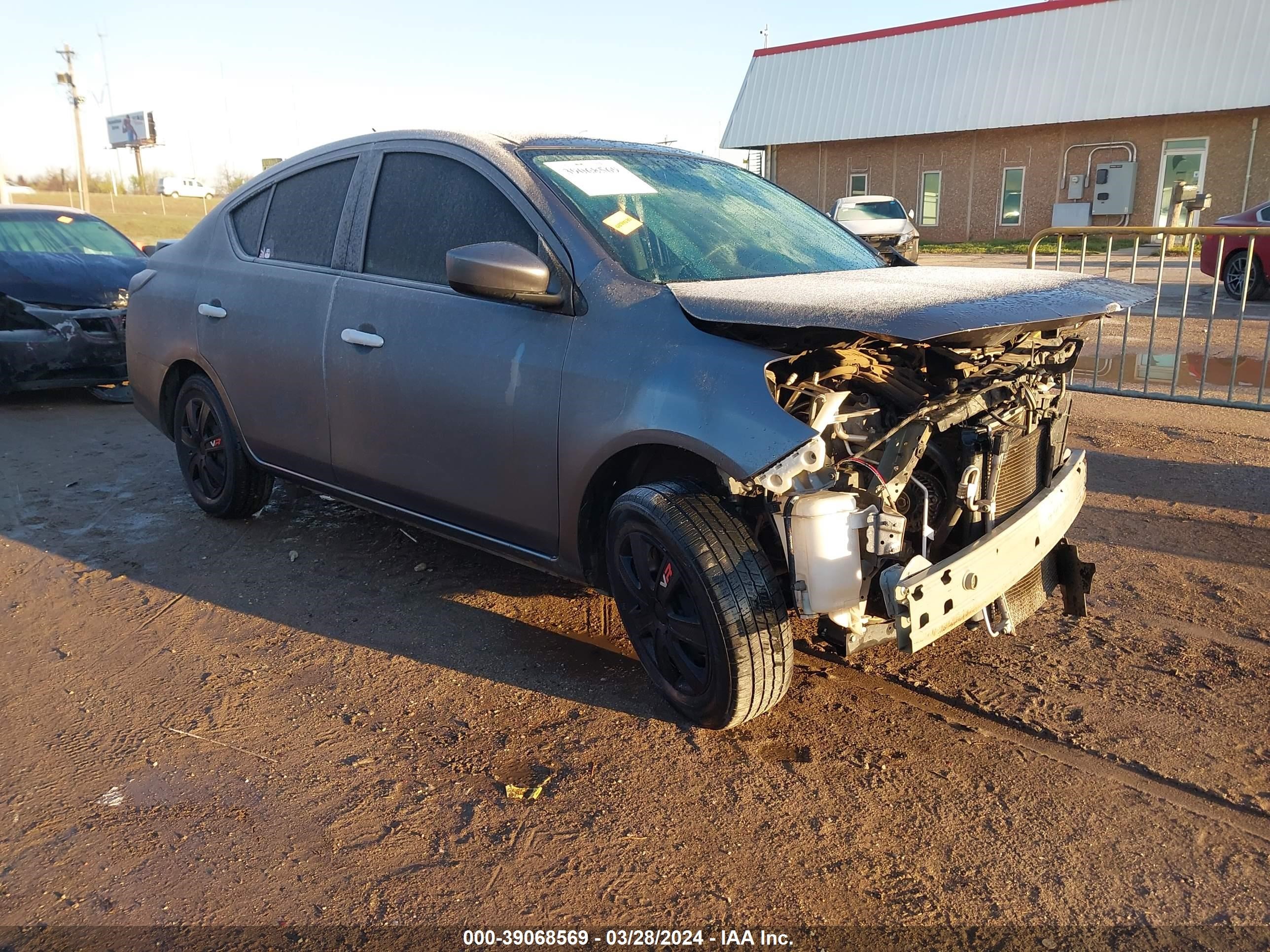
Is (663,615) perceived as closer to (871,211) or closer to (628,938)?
(628,938)

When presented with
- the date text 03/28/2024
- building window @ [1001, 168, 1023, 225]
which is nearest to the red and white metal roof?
building window @ [1001, 168, 1023, 225]

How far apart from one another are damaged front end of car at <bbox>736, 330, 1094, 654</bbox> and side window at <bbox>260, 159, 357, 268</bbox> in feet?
7.53

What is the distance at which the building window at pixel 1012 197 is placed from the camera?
29.3 meters

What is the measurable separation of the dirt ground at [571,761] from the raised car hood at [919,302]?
1.25 m

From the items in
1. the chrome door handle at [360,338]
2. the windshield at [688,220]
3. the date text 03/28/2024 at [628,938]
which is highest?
the windshield at [688,220]

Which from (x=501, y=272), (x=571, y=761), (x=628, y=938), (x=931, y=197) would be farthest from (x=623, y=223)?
(x=931, y=197)

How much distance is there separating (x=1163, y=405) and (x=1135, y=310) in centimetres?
556

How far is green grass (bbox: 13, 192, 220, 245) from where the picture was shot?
3750 cm

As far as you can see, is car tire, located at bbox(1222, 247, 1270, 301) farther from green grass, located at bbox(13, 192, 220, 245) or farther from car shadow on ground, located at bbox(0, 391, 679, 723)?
A: green grass, located at bbox(13, 192, 220, 245)

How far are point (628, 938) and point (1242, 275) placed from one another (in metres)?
14.1

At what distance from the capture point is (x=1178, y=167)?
26.8 meters

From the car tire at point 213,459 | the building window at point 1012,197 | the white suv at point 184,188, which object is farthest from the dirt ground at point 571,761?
the white suv at point 184,188

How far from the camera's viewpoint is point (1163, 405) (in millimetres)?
7309

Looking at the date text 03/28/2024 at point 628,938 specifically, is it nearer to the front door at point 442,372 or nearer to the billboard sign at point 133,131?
the front door at point 442,372
